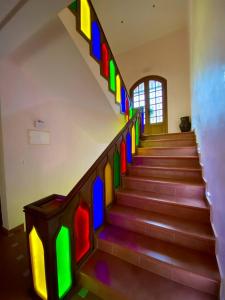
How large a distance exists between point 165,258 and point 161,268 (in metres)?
0.08

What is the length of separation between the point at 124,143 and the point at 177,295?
1.74 meters

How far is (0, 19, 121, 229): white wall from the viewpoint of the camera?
2.05 metres

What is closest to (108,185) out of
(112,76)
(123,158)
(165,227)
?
(123,158)

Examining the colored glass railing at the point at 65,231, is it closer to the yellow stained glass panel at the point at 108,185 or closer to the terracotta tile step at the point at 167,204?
the yellow stained glass panel at the point at 108,185

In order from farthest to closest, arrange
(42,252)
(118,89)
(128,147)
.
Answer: (118,89) < (128,147) < (42,252)

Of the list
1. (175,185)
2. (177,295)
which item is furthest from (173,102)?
(177,295)

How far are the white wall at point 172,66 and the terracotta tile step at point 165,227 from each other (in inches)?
164

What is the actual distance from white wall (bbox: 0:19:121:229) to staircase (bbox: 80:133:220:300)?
1582mm

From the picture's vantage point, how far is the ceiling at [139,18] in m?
4.18

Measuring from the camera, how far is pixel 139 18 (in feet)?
15.1

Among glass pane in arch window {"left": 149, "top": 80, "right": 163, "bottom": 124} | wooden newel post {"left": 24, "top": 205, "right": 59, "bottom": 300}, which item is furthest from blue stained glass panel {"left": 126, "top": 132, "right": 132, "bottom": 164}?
glass pane in arch window {"left": 149, "top": 80, "right": 163, "bottom": 124}

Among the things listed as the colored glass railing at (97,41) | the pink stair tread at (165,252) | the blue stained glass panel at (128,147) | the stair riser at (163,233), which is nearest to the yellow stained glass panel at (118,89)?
the colored glass railing at (97,41)

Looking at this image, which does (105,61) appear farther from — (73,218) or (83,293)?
(83,293)

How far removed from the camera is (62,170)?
3.38 meters
